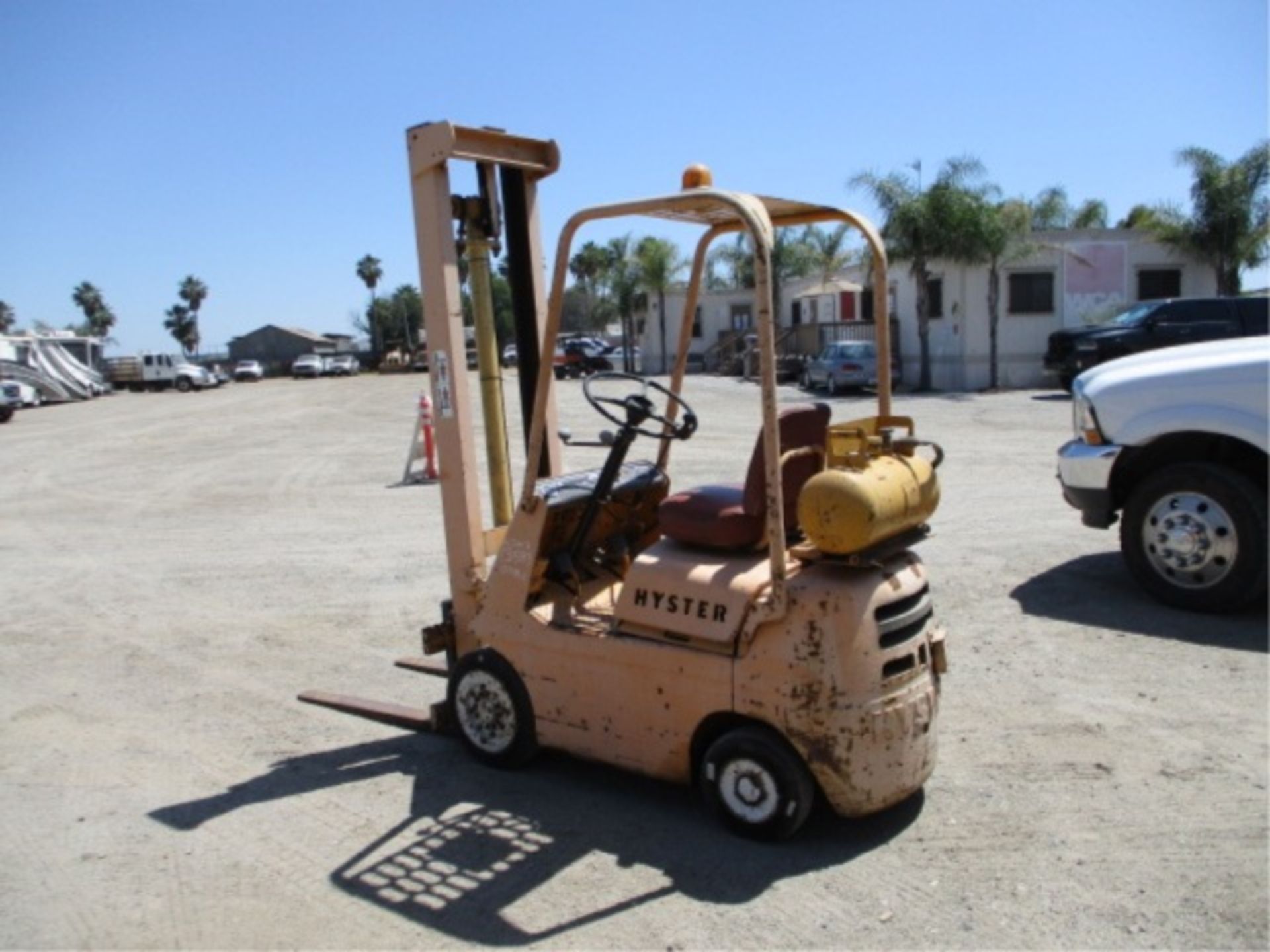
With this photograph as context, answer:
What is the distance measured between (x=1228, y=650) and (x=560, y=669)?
3.89 meters

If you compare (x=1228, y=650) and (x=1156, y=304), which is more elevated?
(x=1156, y=304)

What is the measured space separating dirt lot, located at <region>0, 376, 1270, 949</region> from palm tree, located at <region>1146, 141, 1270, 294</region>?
892 inches

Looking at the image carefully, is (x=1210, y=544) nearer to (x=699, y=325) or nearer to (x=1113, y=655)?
(x=1113, y=655)

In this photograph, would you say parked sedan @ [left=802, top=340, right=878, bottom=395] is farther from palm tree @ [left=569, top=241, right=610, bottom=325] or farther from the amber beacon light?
palm tree @ [left=569, top=241, right=610, bottom=325]

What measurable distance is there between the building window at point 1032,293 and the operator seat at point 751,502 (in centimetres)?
2680

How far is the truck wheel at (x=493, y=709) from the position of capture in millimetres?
4672

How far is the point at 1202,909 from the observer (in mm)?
3506

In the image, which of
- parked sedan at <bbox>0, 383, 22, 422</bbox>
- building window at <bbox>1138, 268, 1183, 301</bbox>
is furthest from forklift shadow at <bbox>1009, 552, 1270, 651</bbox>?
parked sedan at <bbox>0, 383, 22, 422</bbox>

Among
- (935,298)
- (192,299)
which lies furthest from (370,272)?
(935,298)

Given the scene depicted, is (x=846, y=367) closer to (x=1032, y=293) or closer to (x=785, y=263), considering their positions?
(x=1032, y=293)

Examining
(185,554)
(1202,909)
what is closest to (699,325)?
(185,554)

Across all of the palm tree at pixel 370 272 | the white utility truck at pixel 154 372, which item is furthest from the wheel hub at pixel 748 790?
the palm tree at pixel 370 272

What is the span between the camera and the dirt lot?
3.58 meters

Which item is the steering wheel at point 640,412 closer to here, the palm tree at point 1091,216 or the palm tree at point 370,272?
the palm tree at point 1091,216
